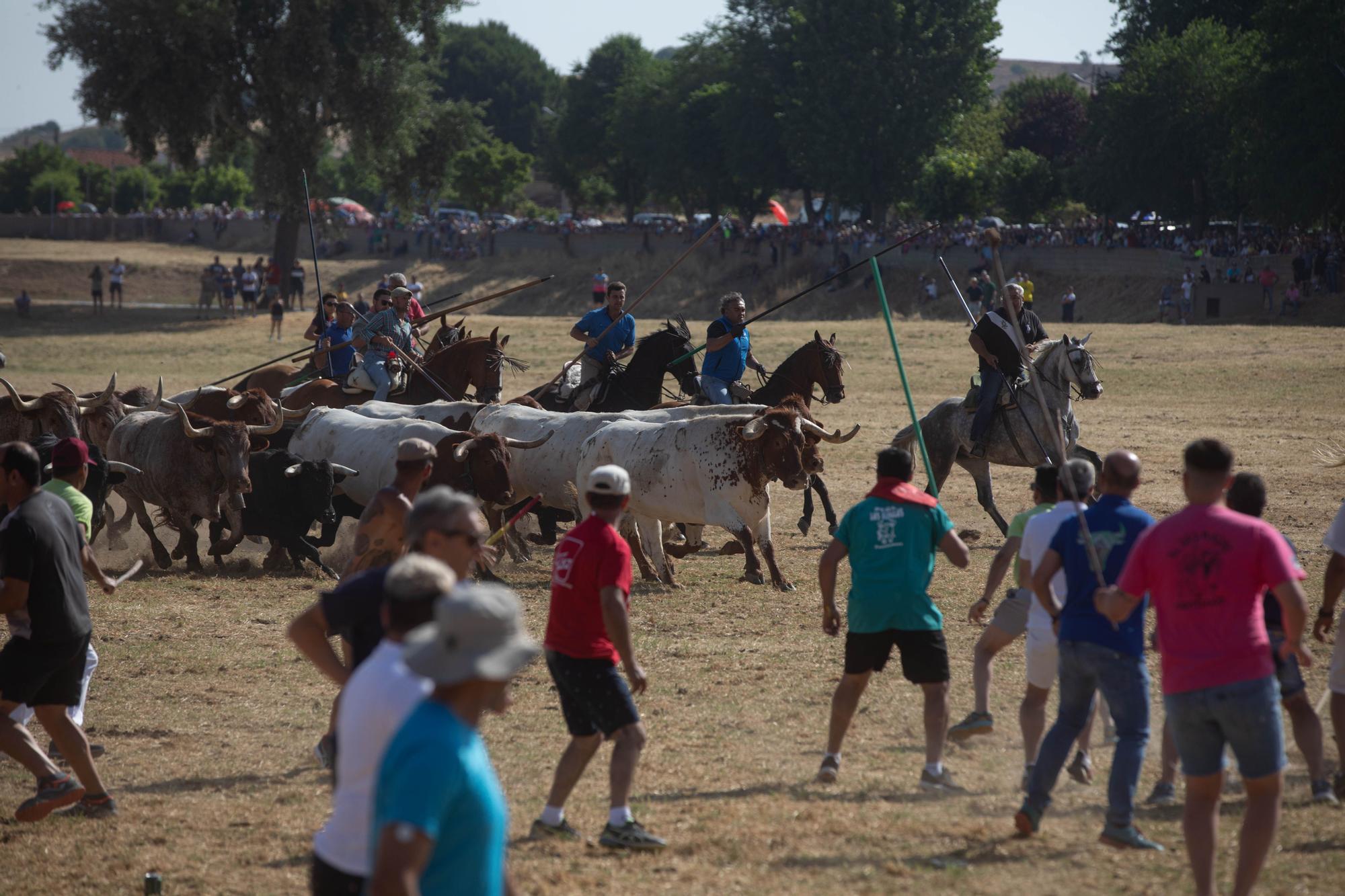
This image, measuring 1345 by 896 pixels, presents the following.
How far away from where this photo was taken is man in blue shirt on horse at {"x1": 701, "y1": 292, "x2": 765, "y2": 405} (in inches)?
625

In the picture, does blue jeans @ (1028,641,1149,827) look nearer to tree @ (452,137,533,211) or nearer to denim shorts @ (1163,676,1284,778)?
denim shorts @ (1163,676,1284,778)

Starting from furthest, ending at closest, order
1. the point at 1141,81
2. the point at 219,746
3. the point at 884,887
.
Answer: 1. the point at 1141,81
2. the point at 219,746
3. the point at 884,887

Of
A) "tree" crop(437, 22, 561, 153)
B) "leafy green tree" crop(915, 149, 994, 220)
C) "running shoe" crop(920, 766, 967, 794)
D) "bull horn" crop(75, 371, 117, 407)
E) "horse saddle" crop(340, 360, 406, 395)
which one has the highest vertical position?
"tree" crop(437, 22, 561, 153)

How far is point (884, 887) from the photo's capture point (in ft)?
20.1

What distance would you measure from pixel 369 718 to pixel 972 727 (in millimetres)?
4654

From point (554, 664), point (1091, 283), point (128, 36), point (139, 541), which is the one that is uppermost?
point (128, 36)

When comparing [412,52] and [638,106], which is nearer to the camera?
[412,52]

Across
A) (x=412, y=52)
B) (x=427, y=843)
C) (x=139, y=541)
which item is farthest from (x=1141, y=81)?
(x=427, y=843)

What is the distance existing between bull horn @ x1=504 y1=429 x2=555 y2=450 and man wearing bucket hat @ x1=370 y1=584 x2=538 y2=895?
31.6 ft

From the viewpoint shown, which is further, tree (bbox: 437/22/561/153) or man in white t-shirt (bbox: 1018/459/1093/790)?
tree (bbox: 437/22/561/153)

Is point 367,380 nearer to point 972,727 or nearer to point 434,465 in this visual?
point 434,465

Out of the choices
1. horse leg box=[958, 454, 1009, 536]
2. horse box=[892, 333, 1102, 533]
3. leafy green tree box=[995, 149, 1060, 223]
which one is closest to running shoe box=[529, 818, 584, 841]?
horse box=[892, 333, 1102, 533]

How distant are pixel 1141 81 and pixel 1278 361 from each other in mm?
26932

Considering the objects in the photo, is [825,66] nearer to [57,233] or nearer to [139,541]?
[57,233]
